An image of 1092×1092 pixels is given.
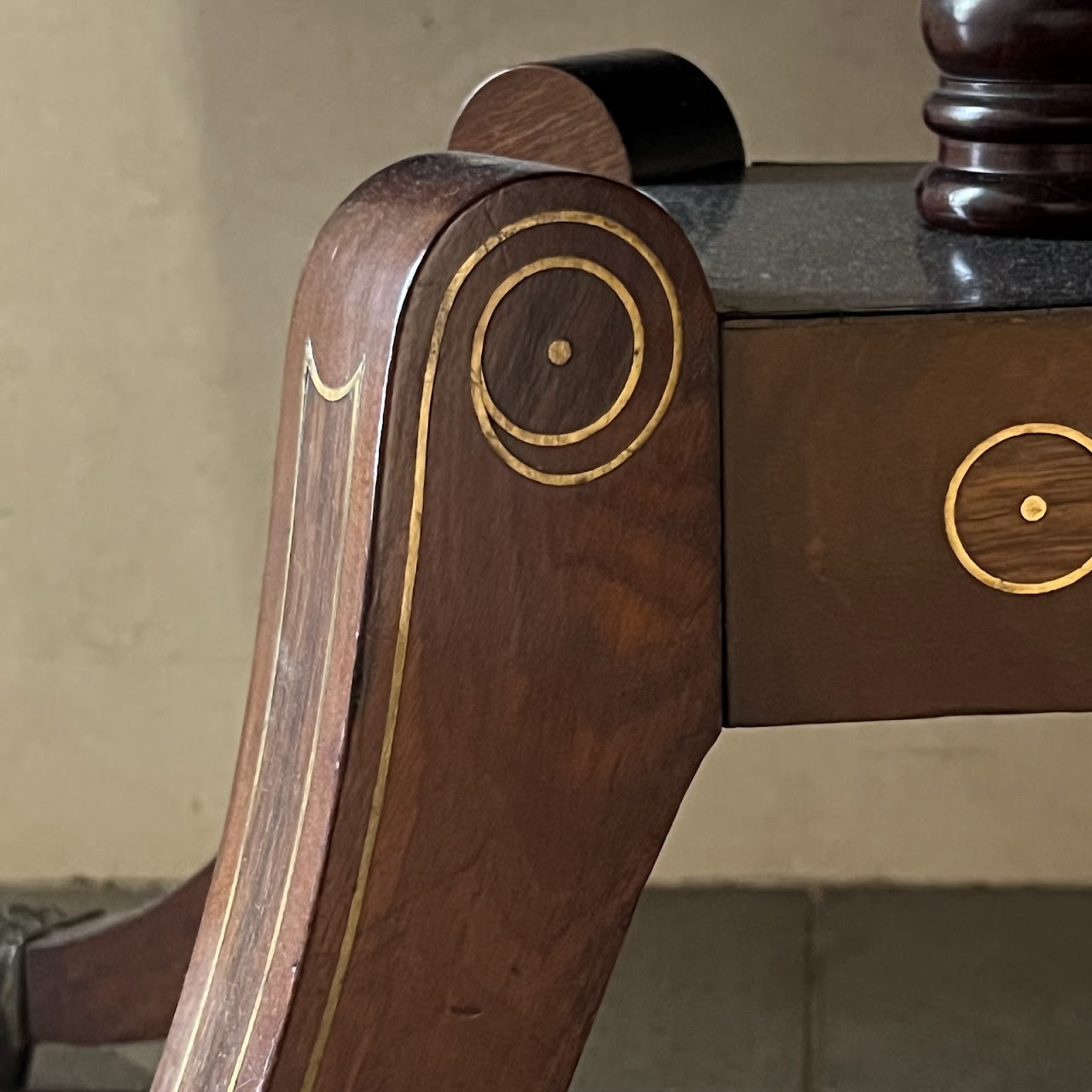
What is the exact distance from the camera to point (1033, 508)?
0.43 metres

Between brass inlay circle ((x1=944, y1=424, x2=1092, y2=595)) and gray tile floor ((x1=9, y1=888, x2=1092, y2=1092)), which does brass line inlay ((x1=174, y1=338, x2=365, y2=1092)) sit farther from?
gray tile floor ((x1=9, y1=888, x2=1092, y2=1092))

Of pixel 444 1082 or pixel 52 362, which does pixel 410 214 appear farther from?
pixel 52 362

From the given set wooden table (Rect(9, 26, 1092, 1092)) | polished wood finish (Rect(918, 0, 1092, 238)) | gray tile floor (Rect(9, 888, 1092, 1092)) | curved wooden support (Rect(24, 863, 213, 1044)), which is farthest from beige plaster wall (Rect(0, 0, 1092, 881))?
wooden table (Rect(9, 26, 1092, 1092))

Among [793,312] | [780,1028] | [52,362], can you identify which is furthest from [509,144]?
[780,1028]

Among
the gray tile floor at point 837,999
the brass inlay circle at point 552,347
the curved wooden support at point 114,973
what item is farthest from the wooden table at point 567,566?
the gray tile floor at point 837,999

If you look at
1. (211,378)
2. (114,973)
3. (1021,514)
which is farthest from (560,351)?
(211,378)

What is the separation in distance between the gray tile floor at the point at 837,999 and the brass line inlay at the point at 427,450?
69 centimetres

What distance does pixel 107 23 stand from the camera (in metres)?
1.10

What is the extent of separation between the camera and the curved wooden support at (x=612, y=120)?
2.28 ft

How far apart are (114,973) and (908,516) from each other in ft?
2.06

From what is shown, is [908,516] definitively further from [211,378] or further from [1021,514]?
[211,378]

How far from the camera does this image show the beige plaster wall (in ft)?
3.59

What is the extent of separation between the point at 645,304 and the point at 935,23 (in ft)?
0.68

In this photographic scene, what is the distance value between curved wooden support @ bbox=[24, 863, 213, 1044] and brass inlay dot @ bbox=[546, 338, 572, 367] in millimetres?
534
